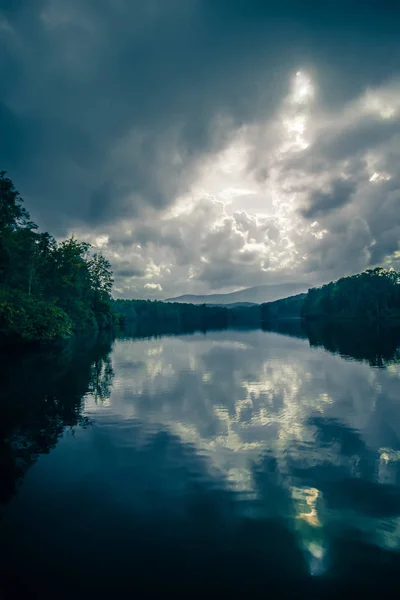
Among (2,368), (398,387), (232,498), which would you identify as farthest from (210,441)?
(2,368)

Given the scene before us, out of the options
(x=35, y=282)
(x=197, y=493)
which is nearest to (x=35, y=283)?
(x=35, y=282)

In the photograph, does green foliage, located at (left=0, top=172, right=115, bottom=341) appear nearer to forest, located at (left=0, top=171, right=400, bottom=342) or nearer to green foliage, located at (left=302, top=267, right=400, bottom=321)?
forest, located at (left=0, top=171, right=400, bottom=342)

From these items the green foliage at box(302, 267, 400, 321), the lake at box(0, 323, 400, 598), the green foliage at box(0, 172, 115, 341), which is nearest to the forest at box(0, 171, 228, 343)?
the green foliage at box(0, 172, 115, 341)

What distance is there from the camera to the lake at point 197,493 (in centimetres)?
673

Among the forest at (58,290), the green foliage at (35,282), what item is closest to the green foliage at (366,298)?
the forest at (58,290)

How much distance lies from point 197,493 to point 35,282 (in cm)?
6592

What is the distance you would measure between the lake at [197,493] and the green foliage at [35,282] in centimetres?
2343

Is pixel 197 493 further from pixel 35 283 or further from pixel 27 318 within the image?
pixel 35 283

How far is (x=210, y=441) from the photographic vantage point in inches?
544

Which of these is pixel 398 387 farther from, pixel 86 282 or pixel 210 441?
pixel 86 282

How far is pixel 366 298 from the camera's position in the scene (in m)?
142

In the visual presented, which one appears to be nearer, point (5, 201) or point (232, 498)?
point (232, 498)

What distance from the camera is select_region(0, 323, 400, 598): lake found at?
673 centimetres

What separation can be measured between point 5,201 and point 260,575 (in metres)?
51.9
